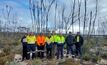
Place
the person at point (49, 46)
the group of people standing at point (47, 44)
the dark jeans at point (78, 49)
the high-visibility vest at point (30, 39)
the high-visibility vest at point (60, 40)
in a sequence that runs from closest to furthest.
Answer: the high-visibility vest at point (30, 39) < the group of people standing at point (47, 44) < the person at point (49, 46) < the high-visibility vest at point (60, 40) < the dark jeans at point (78, 49)

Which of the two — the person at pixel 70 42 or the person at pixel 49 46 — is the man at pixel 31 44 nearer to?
the person at pixel 49 46

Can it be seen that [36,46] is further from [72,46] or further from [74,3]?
[74,3]

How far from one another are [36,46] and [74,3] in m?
17.1

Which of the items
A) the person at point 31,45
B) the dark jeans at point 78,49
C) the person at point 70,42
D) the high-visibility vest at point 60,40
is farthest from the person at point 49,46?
the dark jeans at point 78,49

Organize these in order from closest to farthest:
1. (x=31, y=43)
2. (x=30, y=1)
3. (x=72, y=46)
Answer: (x=31, y=43) < (x=72, y=46) < (x=30, y=1)

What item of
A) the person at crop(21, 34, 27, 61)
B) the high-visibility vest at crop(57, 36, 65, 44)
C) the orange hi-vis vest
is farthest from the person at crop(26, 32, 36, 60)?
the high-visibility vest at crop(57, 36, 65, 44)

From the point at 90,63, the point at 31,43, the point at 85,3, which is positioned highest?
the point at 85,3

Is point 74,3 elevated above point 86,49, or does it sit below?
above

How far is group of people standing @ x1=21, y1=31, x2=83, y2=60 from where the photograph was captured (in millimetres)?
21125

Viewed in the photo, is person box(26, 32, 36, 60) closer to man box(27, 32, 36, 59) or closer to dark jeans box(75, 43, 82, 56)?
man box(27, 32, 36, 59)

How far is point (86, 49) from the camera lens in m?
29.1

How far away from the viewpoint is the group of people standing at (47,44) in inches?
832

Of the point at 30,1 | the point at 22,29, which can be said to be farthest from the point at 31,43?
the point at 22,29

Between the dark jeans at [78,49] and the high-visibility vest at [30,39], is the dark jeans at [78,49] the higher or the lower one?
the lower one
